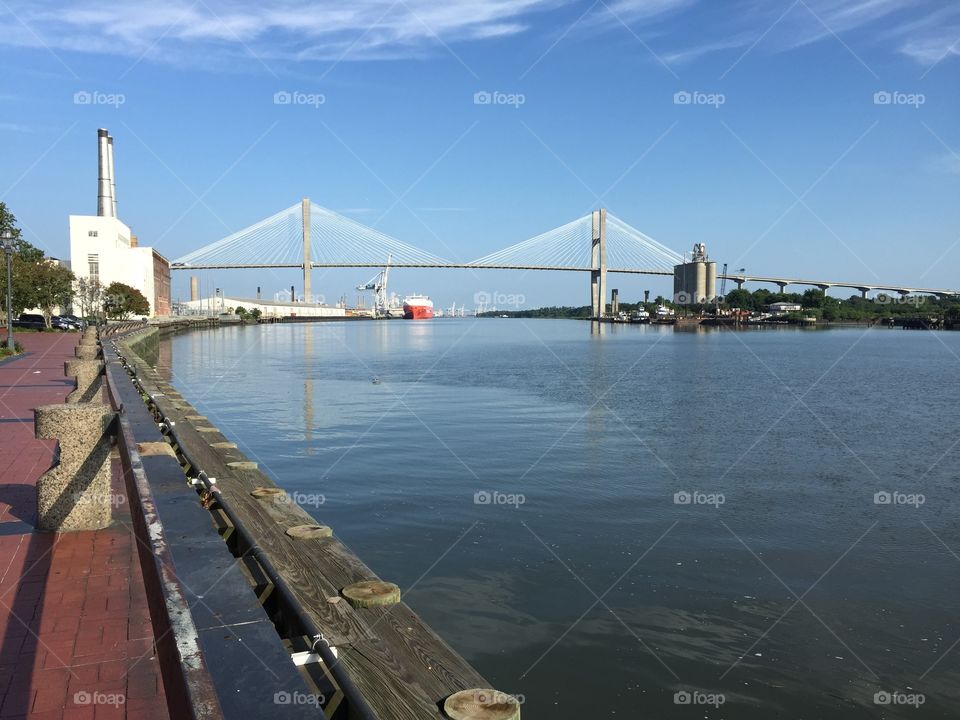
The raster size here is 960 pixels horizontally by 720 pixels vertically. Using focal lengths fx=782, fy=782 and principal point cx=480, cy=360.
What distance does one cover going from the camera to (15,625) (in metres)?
4.26

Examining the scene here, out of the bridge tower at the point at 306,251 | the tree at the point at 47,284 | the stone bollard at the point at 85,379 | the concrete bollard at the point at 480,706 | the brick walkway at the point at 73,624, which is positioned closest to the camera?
the concrete bollard at the point at 480,706

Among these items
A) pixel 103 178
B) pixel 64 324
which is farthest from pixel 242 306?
pixel 64 324

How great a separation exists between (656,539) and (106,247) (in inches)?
3292

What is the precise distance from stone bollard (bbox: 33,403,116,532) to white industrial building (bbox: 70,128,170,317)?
7349 cm

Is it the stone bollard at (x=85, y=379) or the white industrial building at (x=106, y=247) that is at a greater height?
the white industrial building at (x=106, y=247)

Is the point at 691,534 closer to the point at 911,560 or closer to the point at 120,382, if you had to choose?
the point at 911,560

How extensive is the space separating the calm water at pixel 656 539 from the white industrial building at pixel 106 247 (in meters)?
68.1

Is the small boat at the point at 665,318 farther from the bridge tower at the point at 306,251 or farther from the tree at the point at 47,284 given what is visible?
the tree at the point at 47,284

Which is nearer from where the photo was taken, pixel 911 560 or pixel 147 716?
pixel 147 716

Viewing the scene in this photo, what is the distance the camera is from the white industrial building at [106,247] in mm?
79188

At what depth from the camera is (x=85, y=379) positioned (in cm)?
994

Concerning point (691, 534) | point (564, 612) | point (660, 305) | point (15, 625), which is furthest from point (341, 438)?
point (660, 305)

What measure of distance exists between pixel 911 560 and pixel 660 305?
170 m

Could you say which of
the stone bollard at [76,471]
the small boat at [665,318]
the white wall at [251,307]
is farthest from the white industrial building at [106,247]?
→ the small boat at [665,318]
